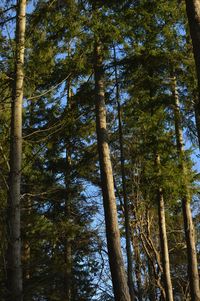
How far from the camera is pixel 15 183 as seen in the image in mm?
7844

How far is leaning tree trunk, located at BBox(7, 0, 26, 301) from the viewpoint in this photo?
719cm

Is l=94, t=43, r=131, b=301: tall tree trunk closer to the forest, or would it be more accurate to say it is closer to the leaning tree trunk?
the forest

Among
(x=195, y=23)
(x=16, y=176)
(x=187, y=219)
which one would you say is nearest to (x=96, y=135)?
(x=187, y=219)

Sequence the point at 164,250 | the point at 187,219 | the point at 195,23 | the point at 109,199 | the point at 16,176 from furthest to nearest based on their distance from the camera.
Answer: the point at 187,219 < the point at 164,250 < the point at 109,199 < the point at 16,176 < the point at 195,23

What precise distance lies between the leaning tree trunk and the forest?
0.06 ft

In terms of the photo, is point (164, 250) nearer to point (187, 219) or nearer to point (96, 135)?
point (187, 219)

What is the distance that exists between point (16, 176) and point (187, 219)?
6561 millimetres

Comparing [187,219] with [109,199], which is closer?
[109,199]

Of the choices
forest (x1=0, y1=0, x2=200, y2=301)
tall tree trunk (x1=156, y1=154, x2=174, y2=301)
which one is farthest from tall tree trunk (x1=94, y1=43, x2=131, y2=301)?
tall tree trunk (x1=156, y1=154, x2=174, y2=301)

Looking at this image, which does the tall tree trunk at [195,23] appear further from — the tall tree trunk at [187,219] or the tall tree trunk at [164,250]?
the tall tree trunk at [164,250]

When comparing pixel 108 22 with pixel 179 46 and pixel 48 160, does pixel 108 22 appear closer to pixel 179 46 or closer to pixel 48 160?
pixel 179 46

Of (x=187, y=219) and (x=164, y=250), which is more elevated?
(x=187, y=219)

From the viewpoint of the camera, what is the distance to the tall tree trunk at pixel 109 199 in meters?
8.23

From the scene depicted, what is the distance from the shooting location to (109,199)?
9031 mm
